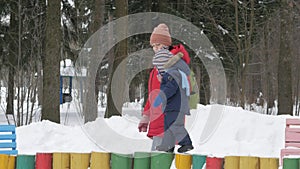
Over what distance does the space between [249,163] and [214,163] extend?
0.25 metres

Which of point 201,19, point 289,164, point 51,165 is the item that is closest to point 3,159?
point 51,165

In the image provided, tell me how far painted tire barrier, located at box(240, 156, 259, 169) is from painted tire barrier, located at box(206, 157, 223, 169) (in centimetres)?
15

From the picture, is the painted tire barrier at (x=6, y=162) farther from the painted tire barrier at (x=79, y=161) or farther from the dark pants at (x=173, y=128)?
the dark pants at (x=173, y=128)

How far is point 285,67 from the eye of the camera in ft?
50.6

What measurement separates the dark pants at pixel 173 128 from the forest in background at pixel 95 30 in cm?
742

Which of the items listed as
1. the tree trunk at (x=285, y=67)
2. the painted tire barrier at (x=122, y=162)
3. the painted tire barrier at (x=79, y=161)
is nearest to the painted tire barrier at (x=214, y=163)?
the painted tire barrier at (x=122, y=162)

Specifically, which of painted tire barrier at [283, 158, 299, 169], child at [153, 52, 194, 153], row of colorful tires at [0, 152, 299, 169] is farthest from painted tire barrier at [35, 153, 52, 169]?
child at [153, 52, 194, 153]

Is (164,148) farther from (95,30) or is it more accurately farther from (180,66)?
(95,30)

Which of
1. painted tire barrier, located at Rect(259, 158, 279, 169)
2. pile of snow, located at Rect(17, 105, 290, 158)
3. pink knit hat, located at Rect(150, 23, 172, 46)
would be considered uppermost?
pink knit hat, located at Rect(150, 23, 172, 46)

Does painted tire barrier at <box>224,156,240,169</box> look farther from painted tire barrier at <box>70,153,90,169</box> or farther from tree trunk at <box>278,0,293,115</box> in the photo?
tree trunk at <box>278,0,293,115</box>

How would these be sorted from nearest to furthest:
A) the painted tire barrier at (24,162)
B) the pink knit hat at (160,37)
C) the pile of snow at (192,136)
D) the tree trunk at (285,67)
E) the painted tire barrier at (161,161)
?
1. the painted tire barrier at (161,161)
2. the painted tire barrier at (24,162)
3. the pink knit hat at (160,37)
4. the pile of snow at (192,136)
5. the tree trunk at (285,67)

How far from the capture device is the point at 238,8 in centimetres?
1811

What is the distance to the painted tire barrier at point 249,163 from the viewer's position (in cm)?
375

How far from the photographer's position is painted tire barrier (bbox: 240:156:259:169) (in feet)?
12.3
